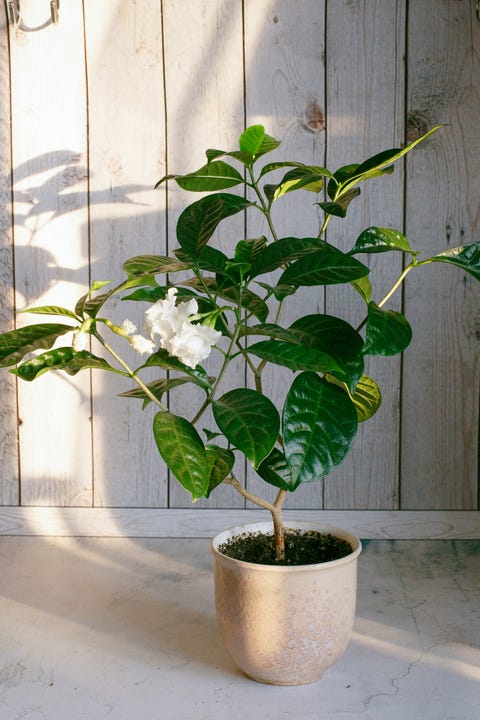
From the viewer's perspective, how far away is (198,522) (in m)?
1.81

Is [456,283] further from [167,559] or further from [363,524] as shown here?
[167,559]

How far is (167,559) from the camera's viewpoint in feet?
5.60

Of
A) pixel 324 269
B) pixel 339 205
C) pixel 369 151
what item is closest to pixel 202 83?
pixel 369 151

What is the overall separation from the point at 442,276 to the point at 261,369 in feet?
2.48

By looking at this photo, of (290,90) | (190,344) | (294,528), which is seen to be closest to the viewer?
(190,344)

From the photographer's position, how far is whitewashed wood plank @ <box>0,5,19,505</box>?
1.74m

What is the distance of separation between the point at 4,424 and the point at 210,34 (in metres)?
0.98

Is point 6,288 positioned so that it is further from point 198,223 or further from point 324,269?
point 324,269

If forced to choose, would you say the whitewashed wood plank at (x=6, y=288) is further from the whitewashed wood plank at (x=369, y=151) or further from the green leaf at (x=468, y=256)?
the green leaf at (x=468, y=256)

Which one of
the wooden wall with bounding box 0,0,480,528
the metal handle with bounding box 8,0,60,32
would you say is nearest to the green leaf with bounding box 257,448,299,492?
the wooden wall with bounding box 0,0,480,528

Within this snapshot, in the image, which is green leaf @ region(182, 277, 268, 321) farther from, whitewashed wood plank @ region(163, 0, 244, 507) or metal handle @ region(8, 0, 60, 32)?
metal handle @ region(8, 0, 60, 32)

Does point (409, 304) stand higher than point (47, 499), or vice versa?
point (409, 304)

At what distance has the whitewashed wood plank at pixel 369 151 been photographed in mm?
1690

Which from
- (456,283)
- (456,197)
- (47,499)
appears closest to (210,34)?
(456,197)
